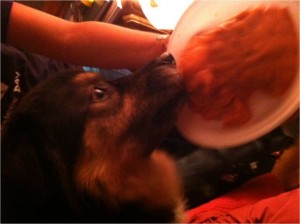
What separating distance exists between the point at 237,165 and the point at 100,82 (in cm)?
34

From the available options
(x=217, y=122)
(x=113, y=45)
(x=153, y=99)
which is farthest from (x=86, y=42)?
(x=217, y=122)

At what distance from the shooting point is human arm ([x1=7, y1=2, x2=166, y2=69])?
606 millimetres

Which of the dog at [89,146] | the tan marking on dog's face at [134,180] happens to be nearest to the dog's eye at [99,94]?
the dog at [89,146]

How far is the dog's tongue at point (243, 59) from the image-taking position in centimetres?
48

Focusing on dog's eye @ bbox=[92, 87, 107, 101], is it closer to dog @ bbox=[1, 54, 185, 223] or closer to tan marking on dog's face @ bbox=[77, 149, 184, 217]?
dog @ bbox=[1, 54, 185, 223]

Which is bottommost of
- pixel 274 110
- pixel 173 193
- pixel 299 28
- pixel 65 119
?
pixel 173 193

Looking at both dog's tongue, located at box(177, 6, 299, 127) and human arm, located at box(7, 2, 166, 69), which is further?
human arm, located at box(7, 2, 166, 69)

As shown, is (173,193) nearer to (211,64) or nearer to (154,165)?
(154,165)

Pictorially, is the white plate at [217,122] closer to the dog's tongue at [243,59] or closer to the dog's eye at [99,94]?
the dog's tongue at [243,59]

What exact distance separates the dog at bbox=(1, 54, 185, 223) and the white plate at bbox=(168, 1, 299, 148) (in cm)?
3

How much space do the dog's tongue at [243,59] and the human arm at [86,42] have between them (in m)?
0.14

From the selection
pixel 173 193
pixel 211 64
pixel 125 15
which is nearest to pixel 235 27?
pixel 211 64

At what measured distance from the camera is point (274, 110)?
51 cm

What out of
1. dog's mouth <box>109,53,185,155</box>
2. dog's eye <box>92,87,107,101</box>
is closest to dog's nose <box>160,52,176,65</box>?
dog's mouth <box>109,53,185,155</box>
